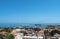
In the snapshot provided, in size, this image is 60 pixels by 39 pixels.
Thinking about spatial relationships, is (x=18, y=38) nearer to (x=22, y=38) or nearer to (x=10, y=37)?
(x=22, y=38)

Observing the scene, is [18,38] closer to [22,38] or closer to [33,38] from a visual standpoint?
[22,38]

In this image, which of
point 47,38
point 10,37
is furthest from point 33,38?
point 10,37

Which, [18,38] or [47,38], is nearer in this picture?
[47,38]

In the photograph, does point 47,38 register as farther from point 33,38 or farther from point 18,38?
point 18,38

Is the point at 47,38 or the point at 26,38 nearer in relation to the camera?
the point at 47,38

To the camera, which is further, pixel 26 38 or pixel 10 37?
pixel 26 38

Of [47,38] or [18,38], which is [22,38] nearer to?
[18,38]

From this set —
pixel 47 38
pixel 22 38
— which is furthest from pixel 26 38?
pixel 47 38

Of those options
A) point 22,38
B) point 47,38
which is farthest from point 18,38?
point 47,38
